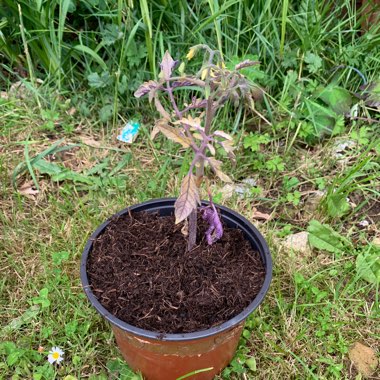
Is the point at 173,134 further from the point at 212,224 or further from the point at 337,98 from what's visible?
the point at 337,98

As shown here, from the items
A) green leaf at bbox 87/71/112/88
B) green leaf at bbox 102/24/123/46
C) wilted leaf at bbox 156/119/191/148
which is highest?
wilted leaf at bbox 156/119/191/148

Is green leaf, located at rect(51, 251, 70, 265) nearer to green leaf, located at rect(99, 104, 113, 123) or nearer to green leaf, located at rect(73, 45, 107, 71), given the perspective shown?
green leaf, located at rect(99, 104, 113, 123)

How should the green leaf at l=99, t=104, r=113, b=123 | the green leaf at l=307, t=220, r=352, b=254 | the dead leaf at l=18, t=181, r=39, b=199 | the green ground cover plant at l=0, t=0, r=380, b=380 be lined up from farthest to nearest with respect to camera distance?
the green leaf at l=99, t=104, r=113, b=123 → the dead leaf at l=18, t=181, r=39, b=199 → the green leaf at l=307, t=220, r=352, b=254 → the green ground cover plant at l=0, t=0, r=380, b=380

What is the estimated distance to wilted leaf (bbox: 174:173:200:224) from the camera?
4.24 ft

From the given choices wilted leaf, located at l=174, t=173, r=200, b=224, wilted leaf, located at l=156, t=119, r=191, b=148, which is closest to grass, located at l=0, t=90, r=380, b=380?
wilted leaf, located at l=174, t=173, r=200, b=224

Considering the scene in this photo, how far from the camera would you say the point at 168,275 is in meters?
1.53

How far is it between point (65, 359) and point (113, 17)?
4.95ft

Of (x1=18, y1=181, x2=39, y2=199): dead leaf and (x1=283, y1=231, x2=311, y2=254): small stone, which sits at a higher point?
(x1=283, y1=231, x2=311, y2=254): small stone

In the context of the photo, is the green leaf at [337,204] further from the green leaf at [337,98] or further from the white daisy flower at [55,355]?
the white daisy flower at [55,355]

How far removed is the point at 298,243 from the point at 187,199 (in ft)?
2.86

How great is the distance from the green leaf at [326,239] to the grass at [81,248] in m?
0.03

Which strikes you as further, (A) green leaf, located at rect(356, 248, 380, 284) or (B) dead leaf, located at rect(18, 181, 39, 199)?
(B) dead leaf, located at rect(18, 181, 39, 199)

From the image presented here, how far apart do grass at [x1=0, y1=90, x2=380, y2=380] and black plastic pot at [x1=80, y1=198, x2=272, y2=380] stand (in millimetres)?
118

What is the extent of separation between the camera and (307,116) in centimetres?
238
